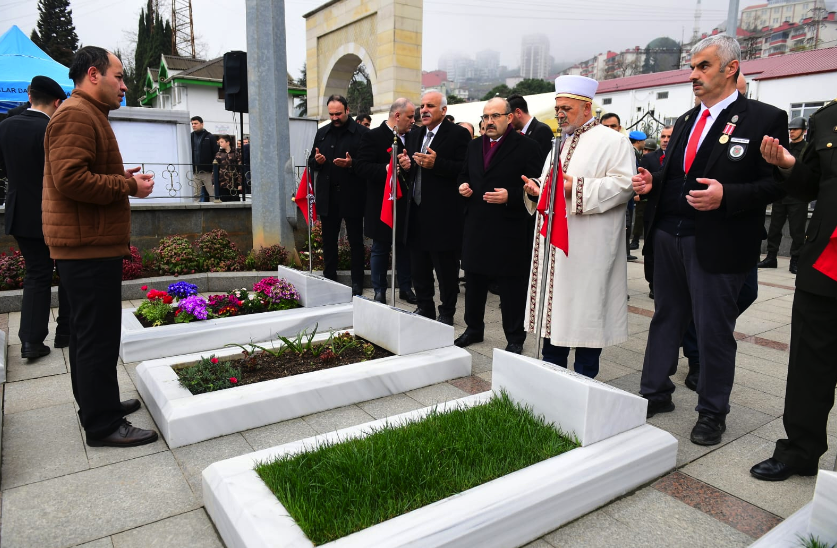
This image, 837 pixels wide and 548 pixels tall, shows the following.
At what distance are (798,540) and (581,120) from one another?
2.71 meters

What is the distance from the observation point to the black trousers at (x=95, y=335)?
10.9ft

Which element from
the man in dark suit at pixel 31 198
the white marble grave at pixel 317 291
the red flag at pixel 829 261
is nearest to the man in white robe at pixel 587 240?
the red flag at pixel 829 261

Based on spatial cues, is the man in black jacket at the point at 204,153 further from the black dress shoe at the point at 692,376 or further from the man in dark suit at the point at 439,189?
the black dress shoe at the point at 692,376

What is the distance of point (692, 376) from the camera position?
462cm

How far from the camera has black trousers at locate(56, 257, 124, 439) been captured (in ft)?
10.9

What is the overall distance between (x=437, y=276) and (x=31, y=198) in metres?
3.63

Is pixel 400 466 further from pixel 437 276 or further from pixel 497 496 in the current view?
pixel 437 276

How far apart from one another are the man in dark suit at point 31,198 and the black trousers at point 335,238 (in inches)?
119

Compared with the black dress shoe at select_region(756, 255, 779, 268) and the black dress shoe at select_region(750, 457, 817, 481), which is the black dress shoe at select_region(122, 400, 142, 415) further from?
the black dress shoe at select_region(756, 255, 779, 268)

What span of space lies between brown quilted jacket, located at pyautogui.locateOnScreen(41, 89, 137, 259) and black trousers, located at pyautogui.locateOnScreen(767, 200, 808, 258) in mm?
10069

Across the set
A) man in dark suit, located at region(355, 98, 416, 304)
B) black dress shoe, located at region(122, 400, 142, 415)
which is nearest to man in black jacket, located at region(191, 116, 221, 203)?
man in dark suit, located at region(355, 98, 416, 304)

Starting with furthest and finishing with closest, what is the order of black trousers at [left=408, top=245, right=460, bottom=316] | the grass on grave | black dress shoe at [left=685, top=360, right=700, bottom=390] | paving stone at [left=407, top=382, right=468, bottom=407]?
black trousers at [left=408, top=245, right=460, bottom=316] → black dress shoe at [left=685, top=360, right=700, bottom=390] → paving stone at [left=407, top=382, right=468, bottom=407] → the grass on grave

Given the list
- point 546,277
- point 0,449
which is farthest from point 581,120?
point 0,449

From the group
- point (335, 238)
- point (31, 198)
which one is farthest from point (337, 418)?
point (335, 238)
